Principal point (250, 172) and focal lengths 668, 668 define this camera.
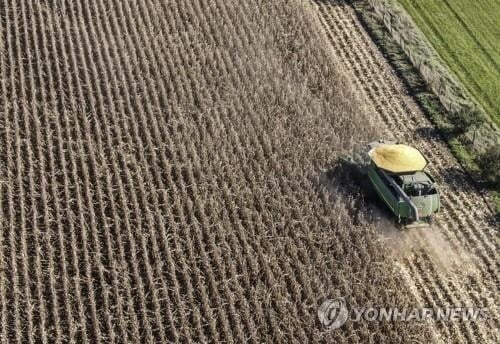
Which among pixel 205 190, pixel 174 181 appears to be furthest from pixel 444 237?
pixel 174 181

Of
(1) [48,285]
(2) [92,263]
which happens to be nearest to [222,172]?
(2) [92,263]

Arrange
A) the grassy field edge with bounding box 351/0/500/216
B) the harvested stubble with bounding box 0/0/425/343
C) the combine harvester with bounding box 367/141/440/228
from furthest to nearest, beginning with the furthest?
the grassy field edge with bounding box 351/0/500/216 < the combine harvester with bounding box 367/141/440/228 < the harvested stubble with bounding box 0/0/425/343

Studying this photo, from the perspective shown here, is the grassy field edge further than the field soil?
Yes

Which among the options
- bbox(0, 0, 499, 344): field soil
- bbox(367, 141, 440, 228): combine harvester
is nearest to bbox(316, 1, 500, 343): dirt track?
bbox(0, 0, 499, 344): field soil

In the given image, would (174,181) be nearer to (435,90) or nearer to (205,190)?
(205,190)

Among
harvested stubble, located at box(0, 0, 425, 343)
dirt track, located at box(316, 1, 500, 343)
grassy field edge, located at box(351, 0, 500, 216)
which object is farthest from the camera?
grassy field edge, located at box(351, 0, 500, 216)

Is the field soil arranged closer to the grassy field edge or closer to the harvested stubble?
the harvested stubble

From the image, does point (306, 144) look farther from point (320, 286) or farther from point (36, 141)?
point (36, 141)
